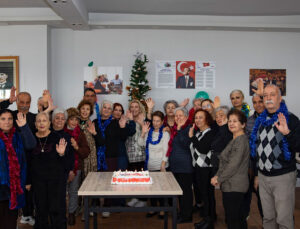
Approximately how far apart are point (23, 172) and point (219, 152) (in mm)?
2129

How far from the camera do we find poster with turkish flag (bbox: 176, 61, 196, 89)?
253 inches

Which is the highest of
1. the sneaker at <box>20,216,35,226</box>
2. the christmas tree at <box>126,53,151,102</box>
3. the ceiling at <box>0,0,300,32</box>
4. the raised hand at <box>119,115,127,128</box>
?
the ceiling at <box>0,0,300,32</box>

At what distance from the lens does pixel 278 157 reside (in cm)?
273

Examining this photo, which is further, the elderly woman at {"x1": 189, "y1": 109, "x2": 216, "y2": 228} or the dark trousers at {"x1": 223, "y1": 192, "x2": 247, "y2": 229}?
the elderly woman at {"x1": 189, "y1": 109, "x2": 216, "y2": 228}

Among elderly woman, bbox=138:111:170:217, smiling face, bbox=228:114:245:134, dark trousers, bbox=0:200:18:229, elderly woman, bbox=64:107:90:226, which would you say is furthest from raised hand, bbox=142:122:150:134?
dark trousers, bbox=0:200:18:229

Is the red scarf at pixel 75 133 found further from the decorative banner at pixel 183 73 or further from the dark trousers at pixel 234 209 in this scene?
the decorative banner at pixel 183 73

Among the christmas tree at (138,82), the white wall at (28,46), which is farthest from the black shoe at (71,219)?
the white wall at (28,46)

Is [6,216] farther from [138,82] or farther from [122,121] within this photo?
[138,82]

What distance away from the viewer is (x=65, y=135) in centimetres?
346

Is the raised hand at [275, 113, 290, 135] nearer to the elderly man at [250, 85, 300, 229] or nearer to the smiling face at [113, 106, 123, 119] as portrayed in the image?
the elderly man at [250, 85, 300, 229]

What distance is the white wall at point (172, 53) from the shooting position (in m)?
6.34

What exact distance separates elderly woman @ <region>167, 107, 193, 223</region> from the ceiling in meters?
2.51

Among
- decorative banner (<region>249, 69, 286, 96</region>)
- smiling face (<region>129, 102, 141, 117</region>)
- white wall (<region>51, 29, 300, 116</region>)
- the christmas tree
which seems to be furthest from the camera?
decorative banner (<region>249, 69, 286, 96</region>)

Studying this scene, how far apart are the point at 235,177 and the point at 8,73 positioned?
4.90m
